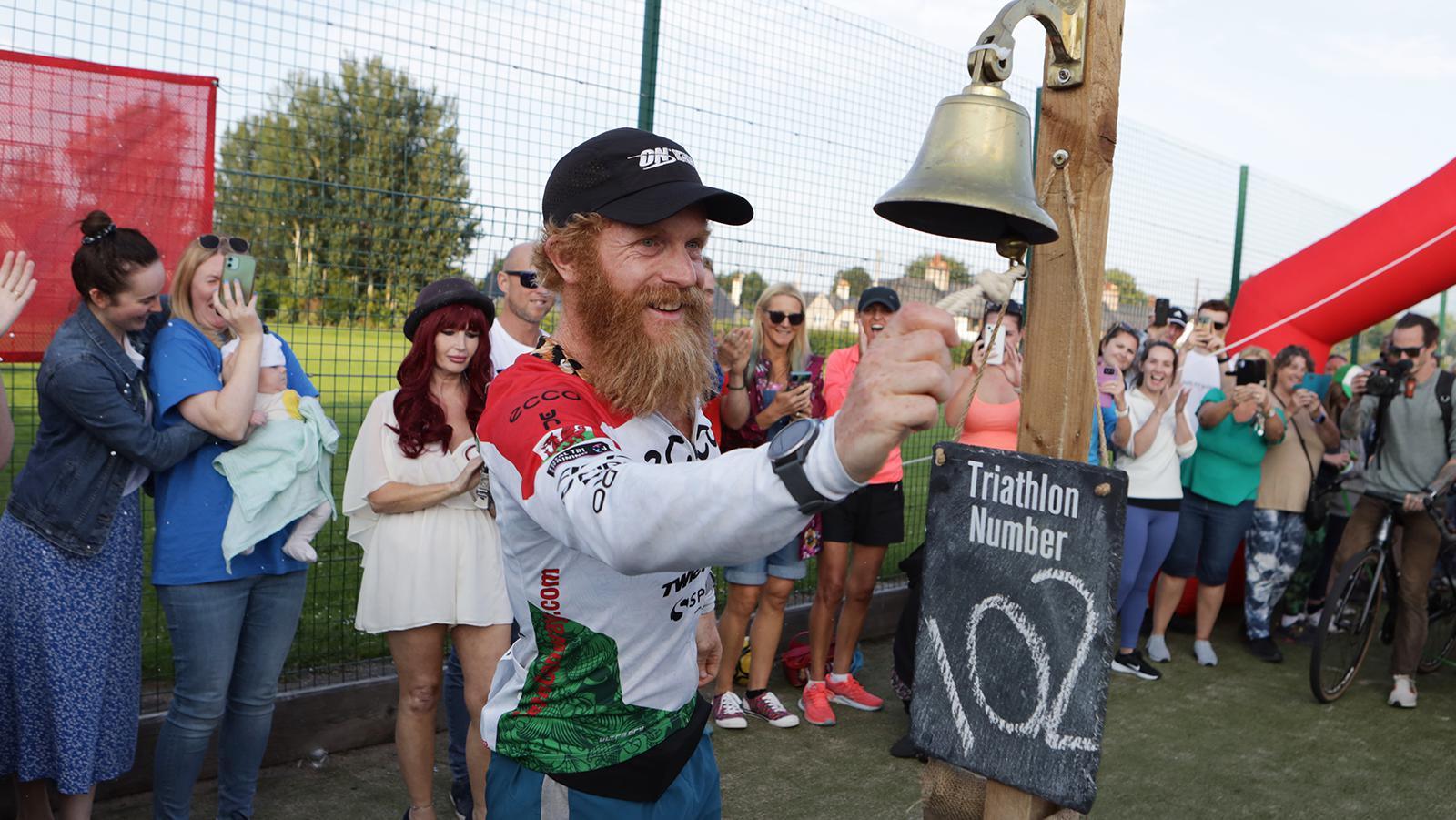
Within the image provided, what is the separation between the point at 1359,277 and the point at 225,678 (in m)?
7.37

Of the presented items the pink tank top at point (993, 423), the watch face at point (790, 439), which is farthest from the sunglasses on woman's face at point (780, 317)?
the watch face at point (790, 439)

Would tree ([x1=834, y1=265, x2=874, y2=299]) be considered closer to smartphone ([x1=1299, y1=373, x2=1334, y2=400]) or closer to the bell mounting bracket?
smartphone ([x1=1299, y1=373, x2=1334, y2=400])

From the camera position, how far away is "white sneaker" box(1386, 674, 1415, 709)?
588 centimetres

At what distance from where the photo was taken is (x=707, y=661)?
7.89 ft

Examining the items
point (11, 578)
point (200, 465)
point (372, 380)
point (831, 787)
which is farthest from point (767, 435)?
point (11, 578)

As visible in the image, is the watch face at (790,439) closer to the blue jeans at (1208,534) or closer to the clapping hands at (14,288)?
the clapping hands at (14,288)

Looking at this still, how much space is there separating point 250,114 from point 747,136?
237cm

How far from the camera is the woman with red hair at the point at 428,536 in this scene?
3564mm

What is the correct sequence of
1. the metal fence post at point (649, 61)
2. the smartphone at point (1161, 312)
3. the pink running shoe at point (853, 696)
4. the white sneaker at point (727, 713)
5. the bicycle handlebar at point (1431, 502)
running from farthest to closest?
the smartphone at point (1161, 312)
the bicycle handlebar at point (1431, 502)
the pink running shoe at point (853, 696)
the metal fence post at point (649, 61)
the white sneaker at point (727, 713)

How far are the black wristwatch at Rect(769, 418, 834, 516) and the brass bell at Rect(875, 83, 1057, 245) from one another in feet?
2.45

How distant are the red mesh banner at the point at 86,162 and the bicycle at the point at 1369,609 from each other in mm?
5757

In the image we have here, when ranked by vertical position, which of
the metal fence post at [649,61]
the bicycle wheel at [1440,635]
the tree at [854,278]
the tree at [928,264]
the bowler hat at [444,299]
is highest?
the metal fence post at [649,61]

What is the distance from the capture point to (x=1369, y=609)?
6.09m

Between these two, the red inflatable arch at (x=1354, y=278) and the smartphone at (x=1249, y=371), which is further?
the red inflatable arch at (x=1354, y=278)
